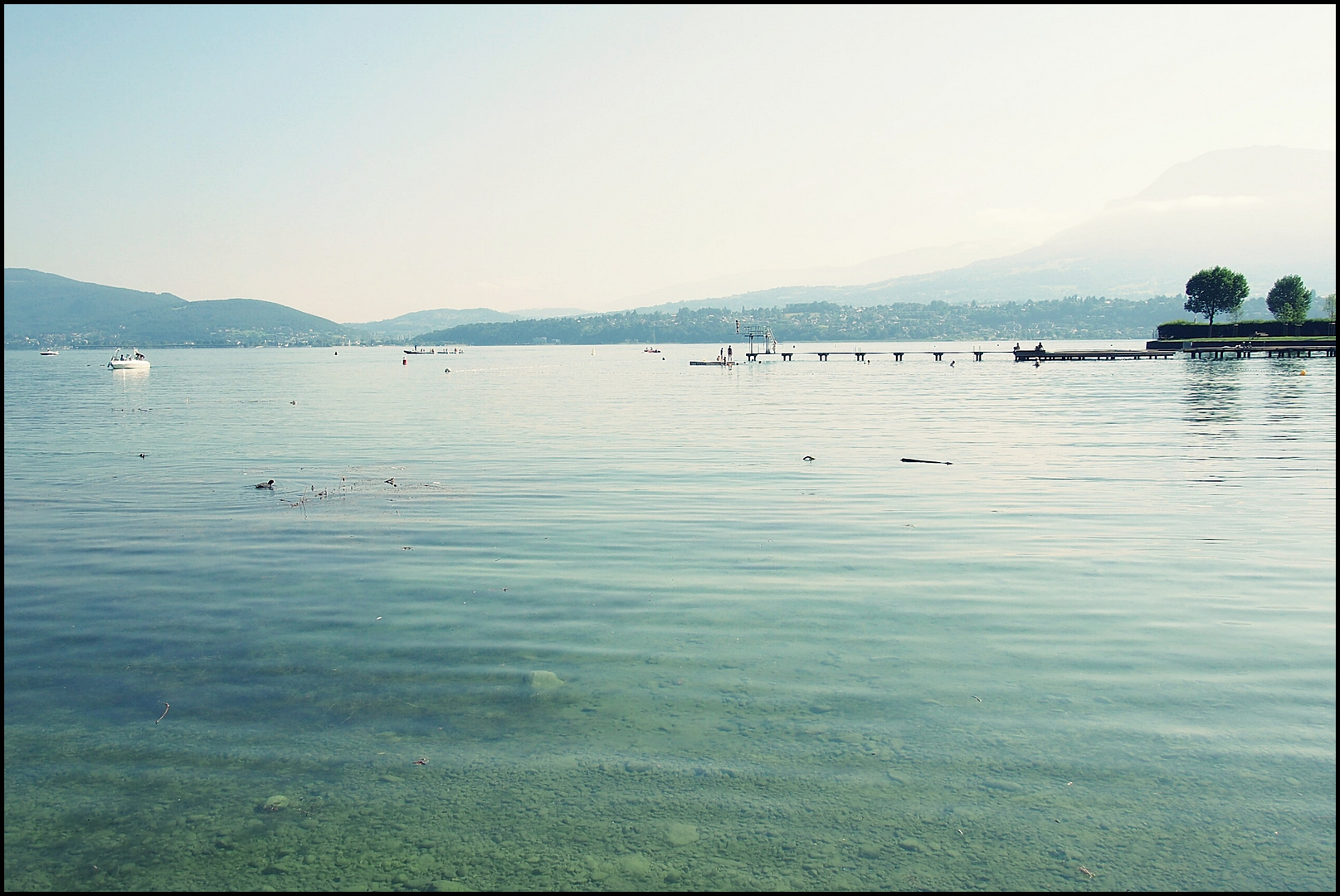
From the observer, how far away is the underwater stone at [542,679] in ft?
35.1

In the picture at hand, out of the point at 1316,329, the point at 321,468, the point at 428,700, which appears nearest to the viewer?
the point at 428,700

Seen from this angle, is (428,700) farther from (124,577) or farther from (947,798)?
(124,577)

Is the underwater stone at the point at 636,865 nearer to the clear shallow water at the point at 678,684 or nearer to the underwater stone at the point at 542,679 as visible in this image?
the clear shallow water at the point at 678,684

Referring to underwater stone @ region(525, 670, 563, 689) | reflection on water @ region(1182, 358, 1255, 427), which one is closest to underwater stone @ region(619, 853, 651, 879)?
underwater stone @ region(525, 670, 563, 689)

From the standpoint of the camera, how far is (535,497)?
2438cm

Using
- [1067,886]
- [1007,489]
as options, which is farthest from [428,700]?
[1007,489]

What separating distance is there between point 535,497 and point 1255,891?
1952cm

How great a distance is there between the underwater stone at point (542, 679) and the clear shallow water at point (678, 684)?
0.12 metres

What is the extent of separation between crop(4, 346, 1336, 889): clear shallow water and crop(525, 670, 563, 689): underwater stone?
123 mm

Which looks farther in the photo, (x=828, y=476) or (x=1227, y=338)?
(x=1227, y=338)

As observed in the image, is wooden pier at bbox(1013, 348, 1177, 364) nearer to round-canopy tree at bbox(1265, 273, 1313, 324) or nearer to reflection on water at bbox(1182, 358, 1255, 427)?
reflection on water at bbox(1182, 358, 1255, 427)

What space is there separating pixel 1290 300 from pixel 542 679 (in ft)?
624

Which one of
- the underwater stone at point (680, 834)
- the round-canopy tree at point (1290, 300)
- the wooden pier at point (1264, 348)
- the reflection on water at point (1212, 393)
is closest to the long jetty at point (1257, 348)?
the wooden pier at point (1264, 348)

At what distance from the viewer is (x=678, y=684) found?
10688 mm
